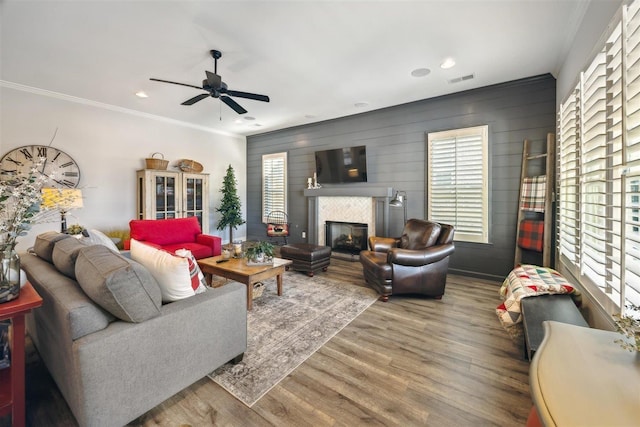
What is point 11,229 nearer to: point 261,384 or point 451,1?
point 261,384

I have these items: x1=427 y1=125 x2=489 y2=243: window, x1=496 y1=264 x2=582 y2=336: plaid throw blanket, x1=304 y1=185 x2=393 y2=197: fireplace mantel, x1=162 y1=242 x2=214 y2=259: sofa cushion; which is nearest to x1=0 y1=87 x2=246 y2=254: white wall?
x1=162 y1=242 x2=214 y2=259: sofa cushion

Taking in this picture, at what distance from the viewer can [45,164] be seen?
160 inches

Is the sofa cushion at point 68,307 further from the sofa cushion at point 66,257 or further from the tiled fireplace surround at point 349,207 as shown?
the tiled fireplace surround at point 349,207

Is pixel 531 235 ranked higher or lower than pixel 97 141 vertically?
lower

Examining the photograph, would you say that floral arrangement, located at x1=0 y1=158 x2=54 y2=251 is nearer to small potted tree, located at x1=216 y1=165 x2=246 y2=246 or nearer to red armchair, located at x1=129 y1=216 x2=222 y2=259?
red armchair, located at x1=129 y1=216 x2=222 y2=259

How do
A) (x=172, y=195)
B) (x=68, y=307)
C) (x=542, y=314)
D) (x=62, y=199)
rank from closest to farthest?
1. (x=68, y=307)
2. (x=542, y=314)
3. (x=62, y=199)
4. (x=172, y=195)

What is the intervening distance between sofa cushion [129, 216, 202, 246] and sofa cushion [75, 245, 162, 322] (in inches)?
109

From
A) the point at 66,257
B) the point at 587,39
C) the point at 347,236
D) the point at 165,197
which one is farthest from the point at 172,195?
the point at 587,39

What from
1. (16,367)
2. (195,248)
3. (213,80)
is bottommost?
(16,367)

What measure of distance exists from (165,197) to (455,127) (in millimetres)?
5246

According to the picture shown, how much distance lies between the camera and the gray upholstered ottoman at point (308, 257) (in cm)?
410

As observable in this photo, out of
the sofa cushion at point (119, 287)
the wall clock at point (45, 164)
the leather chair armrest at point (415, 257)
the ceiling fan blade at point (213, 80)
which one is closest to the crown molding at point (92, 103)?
the wall clock at point (45, 164)

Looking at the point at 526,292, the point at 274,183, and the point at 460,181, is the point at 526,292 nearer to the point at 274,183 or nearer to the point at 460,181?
the point at 460,181

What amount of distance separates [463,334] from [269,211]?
5.10 metres
